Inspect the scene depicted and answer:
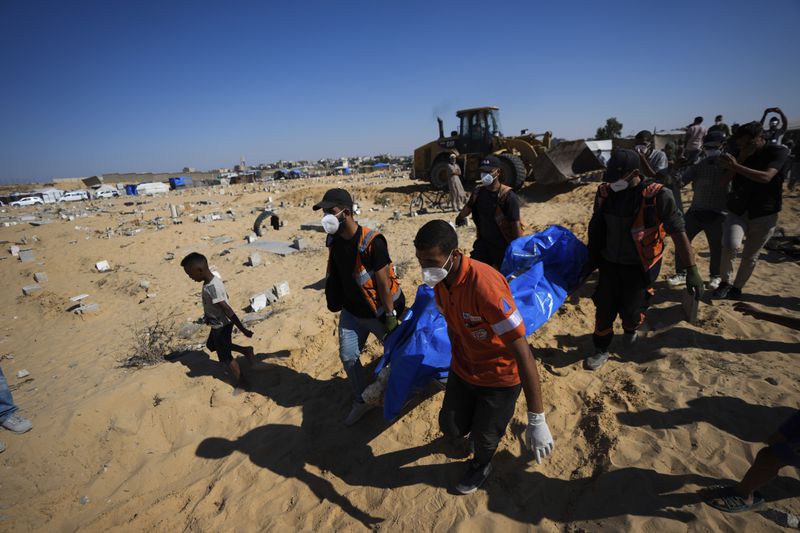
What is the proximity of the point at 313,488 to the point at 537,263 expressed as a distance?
8.92ft

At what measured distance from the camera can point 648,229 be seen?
8.70 feet

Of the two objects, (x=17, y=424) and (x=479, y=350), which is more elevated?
(x=479, y=350)

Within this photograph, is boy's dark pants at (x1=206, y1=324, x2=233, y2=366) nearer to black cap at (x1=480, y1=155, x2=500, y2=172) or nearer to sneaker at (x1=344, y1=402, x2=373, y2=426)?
sneaker at (x1=344, y1=402, x2=373, y2=426)

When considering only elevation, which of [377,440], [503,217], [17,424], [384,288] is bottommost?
[377,440]

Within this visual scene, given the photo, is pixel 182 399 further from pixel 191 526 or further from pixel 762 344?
pixel 762 344

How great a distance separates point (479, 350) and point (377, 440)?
4.66 ft

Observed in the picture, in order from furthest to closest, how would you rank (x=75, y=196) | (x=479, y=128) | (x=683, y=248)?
(x=75, y=196) → (x=479, y=128) → (x=683, y=248)

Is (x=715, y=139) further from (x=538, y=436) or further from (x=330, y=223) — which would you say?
(x=330, y=223)

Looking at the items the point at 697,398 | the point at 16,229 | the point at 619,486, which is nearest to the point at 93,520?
the point at 619,486

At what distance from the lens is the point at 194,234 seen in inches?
405

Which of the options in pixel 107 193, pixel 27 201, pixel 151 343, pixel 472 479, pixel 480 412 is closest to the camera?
pixel 480 412

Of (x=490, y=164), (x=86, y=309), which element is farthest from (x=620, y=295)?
(x=86, y=309)

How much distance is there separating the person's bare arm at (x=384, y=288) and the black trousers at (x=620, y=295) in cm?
180

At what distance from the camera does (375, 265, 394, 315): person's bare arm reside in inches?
102
